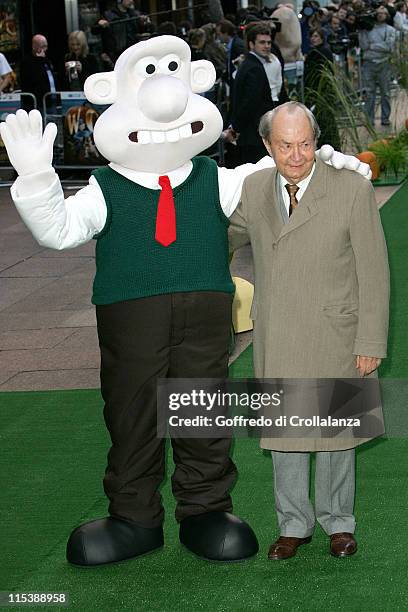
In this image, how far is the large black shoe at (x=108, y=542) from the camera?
205 inches

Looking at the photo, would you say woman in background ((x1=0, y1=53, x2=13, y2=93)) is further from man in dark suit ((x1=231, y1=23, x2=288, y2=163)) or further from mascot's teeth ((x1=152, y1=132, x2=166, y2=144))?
mascot's teeth ((x1=152, y1=132, x2=166, y2=144))

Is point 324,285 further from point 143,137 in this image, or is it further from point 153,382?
point 143,137

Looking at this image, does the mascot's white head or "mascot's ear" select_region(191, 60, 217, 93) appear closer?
the mascot's white head

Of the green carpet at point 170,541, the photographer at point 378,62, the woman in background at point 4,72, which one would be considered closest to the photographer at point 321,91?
the photographer at point 378,62

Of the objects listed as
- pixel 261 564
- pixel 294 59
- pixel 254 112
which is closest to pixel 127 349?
pixel 261 564

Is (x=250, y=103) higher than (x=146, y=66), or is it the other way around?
(x=146, y=66)

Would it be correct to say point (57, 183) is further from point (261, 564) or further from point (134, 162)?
point (261, 564)

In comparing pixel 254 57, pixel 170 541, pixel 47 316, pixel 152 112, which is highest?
pixel 152 112

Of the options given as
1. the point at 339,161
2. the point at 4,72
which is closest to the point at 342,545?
the point at 339,161

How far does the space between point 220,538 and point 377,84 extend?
1576 centimetres

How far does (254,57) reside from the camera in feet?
39.7

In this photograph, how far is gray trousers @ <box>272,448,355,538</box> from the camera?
5.04 metres

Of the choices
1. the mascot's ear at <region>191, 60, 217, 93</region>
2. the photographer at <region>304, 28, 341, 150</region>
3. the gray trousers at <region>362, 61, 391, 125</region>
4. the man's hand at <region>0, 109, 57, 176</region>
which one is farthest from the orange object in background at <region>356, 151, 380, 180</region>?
the man's hand at <region>0, 109, 57, 176</region>

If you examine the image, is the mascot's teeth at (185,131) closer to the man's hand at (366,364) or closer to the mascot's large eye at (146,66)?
the mascot's large eye at (146,66)
